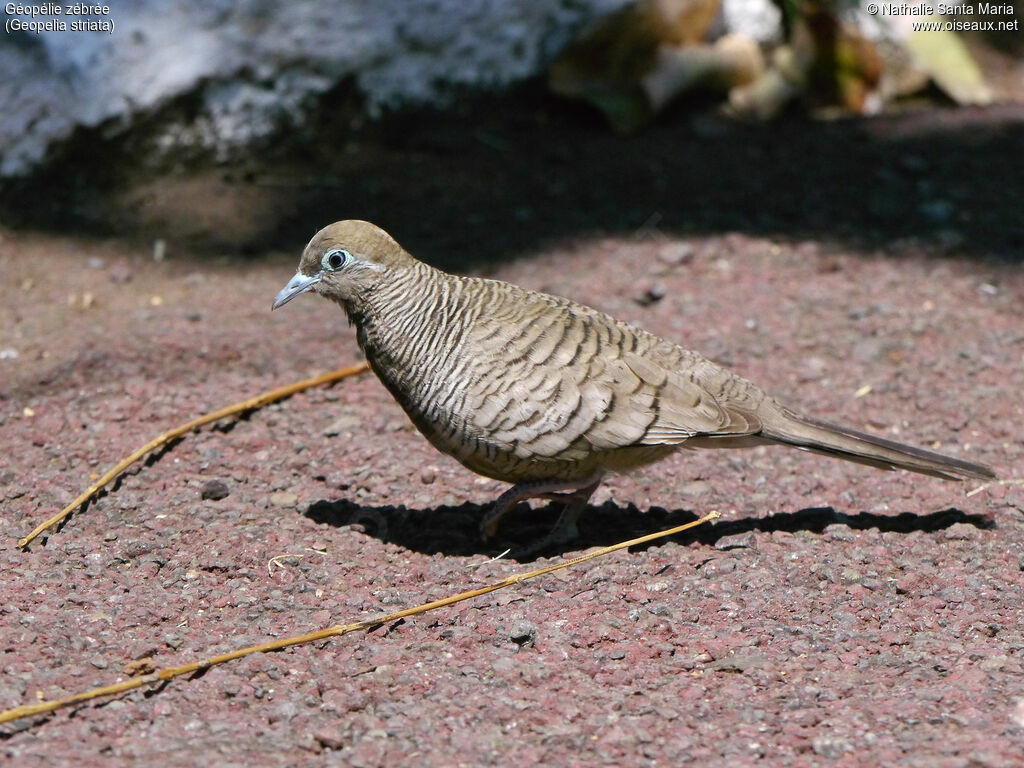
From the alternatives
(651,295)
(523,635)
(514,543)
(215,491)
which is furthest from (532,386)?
(651,295)

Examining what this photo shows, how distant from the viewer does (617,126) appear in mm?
7570

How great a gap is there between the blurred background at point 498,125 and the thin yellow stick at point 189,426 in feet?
4.06

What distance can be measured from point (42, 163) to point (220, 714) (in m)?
4.25

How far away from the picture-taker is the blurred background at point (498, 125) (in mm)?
6449

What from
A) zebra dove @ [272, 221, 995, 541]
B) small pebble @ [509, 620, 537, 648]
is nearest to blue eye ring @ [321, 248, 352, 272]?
zebra dove @ [272, 221, 995, 541]

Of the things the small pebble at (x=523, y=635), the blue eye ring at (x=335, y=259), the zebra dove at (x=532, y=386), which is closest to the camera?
the small pebble at (x=523, y=635)

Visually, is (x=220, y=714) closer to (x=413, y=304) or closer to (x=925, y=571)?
(x=413, y=304)

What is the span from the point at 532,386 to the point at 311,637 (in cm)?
110

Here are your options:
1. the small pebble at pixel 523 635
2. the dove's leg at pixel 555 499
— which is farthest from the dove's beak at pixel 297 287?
the small pebble at pixel 523 635

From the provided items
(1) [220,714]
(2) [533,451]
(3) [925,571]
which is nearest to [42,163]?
(2) [533,451]

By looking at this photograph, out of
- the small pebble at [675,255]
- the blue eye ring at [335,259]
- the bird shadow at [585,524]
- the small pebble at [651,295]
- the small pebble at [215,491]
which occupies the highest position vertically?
the blue eye ring at [335,259]

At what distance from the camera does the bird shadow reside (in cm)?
427

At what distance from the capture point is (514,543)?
14.6 ft

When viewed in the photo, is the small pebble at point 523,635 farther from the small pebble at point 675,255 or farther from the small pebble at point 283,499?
the small pebble at point 675,255
